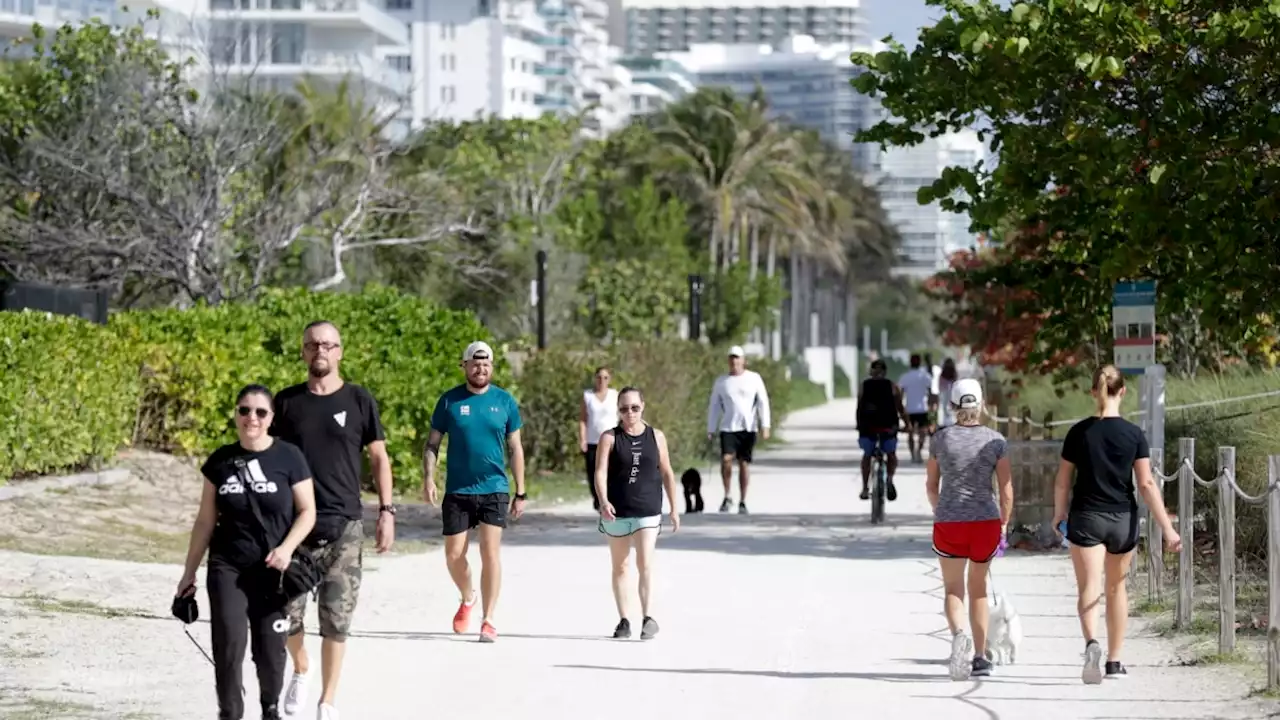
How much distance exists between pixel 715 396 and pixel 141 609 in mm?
11059

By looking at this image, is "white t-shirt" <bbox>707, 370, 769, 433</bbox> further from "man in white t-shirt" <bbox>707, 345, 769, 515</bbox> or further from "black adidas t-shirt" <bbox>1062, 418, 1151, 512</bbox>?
"black adidas t-shirt" <bbox>1062, 418, 1151, 512</bbox>

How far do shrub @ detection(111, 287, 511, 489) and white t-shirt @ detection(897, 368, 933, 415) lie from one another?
13.2 meters

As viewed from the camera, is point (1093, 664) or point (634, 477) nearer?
point (1093, 664)

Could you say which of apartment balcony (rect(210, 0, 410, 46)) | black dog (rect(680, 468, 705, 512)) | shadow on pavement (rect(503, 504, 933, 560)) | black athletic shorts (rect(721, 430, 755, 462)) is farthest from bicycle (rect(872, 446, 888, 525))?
apartment balcony (rect(210, 0, 410, 46))

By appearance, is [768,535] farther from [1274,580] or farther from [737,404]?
[1274,580]

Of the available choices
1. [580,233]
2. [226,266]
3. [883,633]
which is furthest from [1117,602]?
[580,233]

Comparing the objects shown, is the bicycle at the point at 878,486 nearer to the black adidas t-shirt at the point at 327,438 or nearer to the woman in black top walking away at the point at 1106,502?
the woman in black top walking away at the point at 1106,502

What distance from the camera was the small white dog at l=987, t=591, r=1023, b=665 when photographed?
40.3 ft

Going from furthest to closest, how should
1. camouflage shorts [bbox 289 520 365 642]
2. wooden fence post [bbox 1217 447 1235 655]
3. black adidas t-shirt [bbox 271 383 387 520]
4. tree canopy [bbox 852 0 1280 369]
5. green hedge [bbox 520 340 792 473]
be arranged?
green hedge [bbox 520 340 792 473], tree canopy [bbox 852 0 1280 369], wooden fence post [bbox 1217 447 1235 655], black adidas t-shirt [bbox 271 383 387 520], camouflage shorts [bbox 289 520 365 642]

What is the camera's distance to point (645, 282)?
6625 cm

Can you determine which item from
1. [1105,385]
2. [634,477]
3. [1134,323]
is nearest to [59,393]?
[634,477]

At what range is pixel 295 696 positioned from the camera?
10008 millimetres

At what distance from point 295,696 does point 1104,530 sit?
4.32 m

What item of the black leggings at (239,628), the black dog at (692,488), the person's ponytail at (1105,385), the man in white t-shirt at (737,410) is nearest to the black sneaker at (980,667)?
the person's ponytail at (1105,385)
